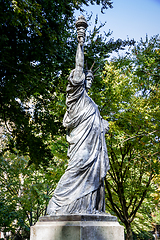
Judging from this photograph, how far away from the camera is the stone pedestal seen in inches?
134

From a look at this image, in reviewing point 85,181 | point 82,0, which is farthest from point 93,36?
point 85,181

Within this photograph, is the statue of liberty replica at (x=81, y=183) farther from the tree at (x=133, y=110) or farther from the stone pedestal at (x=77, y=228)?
the tree at (x=133, y=110)

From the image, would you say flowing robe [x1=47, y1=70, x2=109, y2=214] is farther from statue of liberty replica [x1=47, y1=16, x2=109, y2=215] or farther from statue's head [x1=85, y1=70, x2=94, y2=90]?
statue's head [x1=85, y1=70, x2=94, y2=90]

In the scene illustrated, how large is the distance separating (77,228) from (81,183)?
0.79 metres

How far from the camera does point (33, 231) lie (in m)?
3.79

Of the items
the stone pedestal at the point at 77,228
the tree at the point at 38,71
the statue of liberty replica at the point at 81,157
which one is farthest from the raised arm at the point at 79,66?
the tree at the point at 38,71

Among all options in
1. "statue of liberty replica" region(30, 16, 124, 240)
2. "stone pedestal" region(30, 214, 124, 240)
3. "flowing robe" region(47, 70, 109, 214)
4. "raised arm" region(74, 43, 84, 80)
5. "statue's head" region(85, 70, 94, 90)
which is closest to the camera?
"stone pedestal" region(30, 214, 124, 240)

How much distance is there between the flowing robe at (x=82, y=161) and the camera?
3.96 metres

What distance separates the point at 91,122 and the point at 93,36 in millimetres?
9613

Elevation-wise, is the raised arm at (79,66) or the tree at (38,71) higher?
the tree at (38,71)

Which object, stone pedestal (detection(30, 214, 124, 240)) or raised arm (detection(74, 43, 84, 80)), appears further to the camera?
raised arm (detection(74, 43, 84, 80))

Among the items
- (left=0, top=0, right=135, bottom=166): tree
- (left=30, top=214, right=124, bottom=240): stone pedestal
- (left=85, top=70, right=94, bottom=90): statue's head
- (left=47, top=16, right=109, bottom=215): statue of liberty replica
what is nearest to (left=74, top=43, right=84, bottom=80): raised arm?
(left=47, top=16, right=109, bottom=215): statue of liberty replica

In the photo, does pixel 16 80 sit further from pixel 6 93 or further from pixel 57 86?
Result: pixel 57 86

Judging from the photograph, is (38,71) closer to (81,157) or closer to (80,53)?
(80,53)
